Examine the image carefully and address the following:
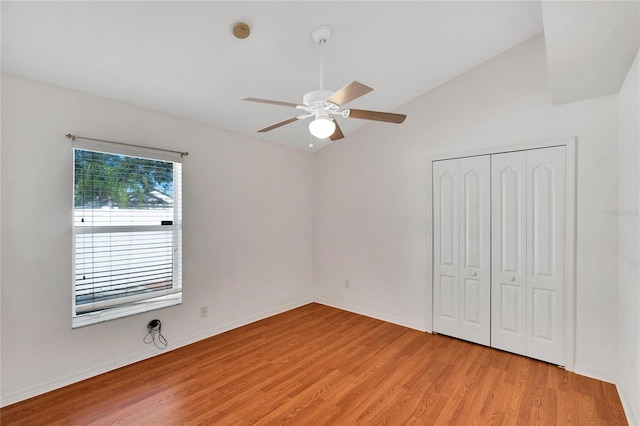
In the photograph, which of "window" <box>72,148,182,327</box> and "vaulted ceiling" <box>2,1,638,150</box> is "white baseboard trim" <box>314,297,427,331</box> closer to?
"window" <box>72,148,182,327</box>

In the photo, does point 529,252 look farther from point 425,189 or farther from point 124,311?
point 124,311

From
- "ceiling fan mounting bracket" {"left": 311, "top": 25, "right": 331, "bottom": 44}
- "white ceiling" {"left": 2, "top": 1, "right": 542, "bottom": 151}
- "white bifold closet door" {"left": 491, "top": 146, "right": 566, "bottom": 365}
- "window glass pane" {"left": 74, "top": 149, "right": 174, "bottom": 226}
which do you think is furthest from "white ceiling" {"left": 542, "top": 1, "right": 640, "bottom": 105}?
"window glass pane" {"left": 74, "top": 149, "right": 174, "bottom": 226}

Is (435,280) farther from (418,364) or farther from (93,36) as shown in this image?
(93,36)

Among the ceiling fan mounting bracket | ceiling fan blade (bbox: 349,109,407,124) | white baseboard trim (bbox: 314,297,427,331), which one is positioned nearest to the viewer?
ceiling fan blade (bbox: 349,109,407,124)

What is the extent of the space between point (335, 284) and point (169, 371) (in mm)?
2569

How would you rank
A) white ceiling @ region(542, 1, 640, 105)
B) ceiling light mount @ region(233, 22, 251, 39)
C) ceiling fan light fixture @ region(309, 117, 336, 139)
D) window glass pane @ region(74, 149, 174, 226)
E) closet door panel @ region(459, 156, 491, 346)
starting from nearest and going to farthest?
white ceiling @ region(542, 1, 640, 105) → ceiling fan light fixture @ region(309, 117, 336, 139) → ceiling light mount @ region(233, 22, 251, 39) → window glass pane @ region(74, 149, 174, 226) → closet door panel @ region(459, 156, 491, 346)

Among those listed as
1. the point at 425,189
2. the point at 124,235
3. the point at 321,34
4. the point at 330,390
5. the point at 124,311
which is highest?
the point at 321,34

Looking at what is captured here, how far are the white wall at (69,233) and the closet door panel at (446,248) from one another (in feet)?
6.92

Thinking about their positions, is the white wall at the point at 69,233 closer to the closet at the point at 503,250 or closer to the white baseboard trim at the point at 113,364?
the white baseboard trim at the point at 113,364

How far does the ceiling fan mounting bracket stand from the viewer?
2387mm

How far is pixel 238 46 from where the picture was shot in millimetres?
2424

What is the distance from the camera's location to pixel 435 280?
12.0 ft

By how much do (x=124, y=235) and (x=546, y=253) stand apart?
4.13 m

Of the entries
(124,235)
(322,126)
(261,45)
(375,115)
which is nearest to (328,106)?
(322,126)
